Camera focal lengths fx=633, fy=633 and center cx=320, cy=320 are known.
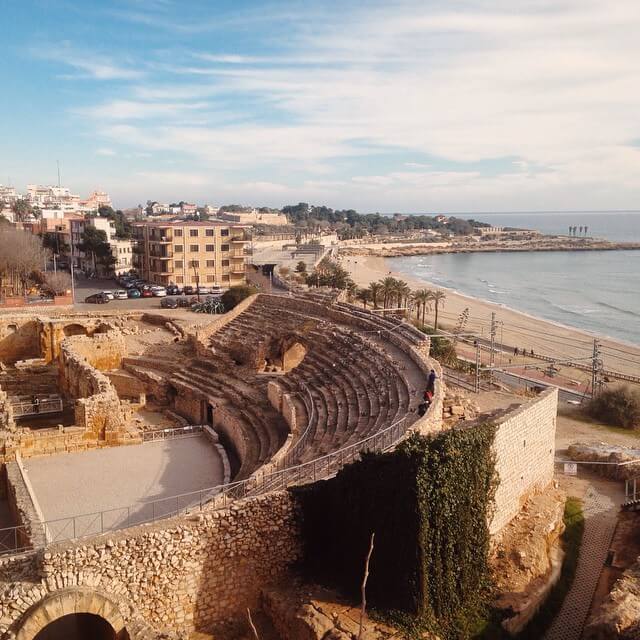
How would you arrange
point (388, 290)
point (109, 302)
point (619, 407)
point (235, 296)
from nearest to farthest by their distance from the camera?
1. point (619, 407)
2. point (235, 296)
3. point (109, 302)
4. point (388, 290)

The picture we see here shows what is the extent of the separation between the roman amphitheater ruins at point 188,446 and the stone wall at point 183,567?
0.02 metres

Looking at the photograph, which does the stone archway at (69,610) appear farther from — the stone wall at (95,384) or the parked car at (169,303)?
the parked car at (169,303)

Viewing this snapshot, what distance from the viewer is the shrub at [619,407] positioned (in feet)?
90.8

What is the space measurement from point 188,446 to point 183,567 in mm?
11671

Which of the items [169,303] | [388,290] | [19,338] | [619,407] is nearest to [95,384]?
[19,338]

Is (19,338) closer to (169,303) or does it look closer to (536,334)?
(169,303)

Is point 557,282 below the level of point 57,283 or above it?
below

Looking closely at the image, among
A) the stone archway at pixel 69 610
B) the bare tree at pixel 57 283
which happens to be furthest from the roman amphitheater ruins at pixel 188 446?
the bare tree at pixel 57 283

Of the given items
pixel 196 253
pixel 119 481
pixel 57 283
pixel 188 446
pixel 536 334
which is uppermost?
pixel 196 253

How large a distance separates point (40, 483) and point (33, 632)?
369 inches

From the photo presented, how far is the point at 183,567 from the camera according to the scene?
11773mm

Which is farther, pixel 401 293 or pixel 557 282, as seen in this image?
pixel 557 282

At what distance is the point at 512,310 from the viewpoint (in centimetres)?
7094

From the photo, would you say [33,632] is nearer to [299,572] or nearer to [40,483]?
[299,572]
